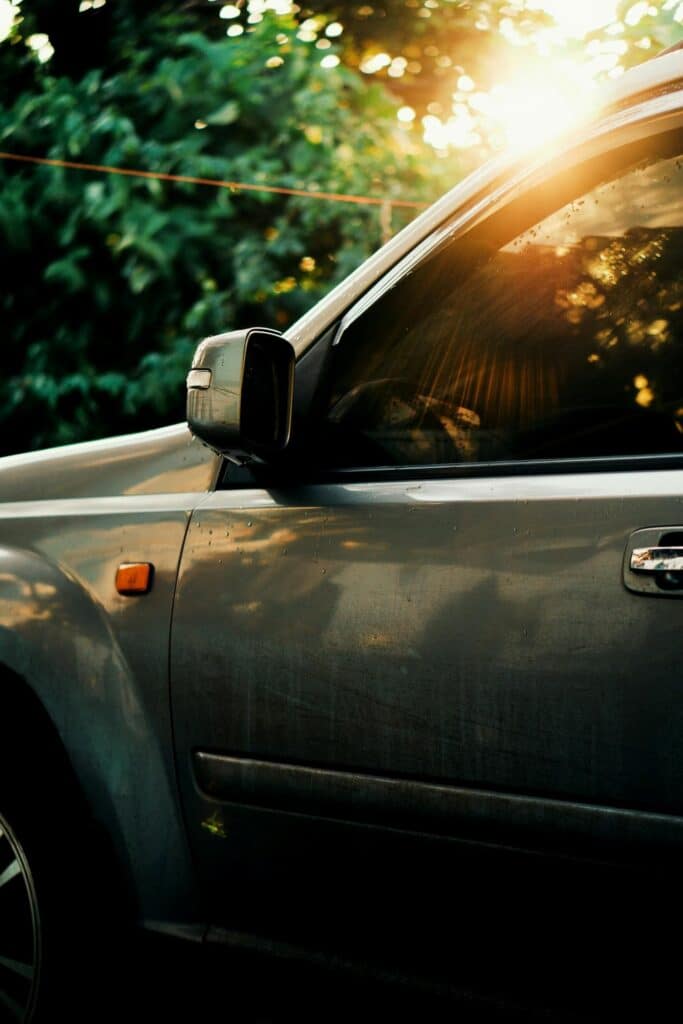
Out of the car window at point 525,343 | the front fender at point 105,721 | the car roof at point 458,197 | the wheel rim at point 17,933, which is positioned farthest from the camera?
the wheel rim at point 17,933

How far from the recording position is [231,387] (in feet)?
7.02

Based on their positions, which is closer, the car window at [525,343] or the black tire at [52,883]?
the car window at [525,343]

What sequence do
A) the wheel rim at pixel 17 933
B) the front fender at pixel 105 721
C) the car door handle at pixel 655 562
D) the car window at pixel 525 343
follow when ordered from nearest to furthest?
1. the car door handle at pixel 655 562
2. the car window at pixel 525 343
3. the front fender at pixel 105 721
4. the wheel rim at pixel 17 933

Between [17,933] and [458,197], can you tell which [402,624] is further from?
[17,933]

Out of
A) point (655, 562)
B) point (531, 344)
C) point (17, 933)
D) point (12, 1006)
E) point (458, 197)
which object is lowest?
point (12, 1006)

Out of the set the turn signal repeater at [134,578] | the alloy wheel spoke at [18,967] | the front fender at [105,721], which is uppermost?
the turn signal repeater at [134,578]

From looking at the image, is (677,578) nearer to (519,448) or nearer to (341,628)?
(519,448)

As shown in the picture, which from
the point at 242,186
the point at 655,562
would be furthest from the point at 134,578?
the point at 242,186

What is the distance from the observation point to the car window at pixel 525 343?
2.17 meters

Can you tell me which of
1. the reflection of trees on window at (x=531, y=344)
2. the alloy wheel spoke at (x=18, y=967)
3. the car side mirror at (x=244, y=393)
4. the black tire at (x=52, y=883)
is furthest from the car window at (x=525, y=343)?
the alloy wheel spoke at (x=18, y=967)

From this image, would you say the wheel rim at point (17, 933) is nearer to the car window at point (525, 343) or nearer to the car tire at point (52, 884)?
the car tire at point (52, 884)

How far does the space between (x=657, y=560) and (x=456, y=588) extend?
1.08 feet

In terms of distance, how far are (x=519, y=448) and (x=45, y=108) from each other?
7806 millimetres

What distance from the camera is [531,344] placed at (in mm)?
2283
